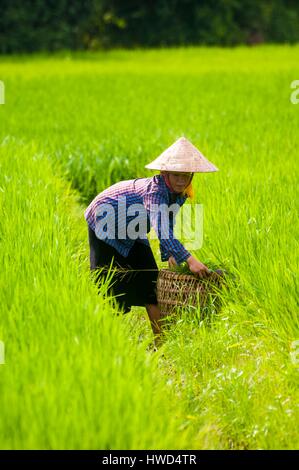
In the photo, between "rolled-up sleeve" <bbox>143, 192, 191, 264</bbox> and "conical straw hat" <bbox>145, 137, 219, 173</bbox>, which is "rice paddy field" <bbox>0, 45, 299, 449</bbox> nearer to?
"rolled-up sleeve" <bbox>143, 192, 191, 264</bbox>

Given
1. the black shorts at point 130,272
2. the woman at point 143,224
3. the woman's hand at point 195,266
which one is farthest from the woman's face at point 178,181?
the black shorts at point 130,272

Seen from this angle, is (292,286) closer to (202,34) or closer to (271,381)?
(271,381)

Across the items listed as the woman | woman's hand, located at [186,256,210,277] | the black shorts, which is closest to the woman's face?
the woman

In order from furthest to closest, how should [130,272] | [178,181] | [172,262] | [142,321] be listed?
[142,321], [130,272], [172,262], [178,181]

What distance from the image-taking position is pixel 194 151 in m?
4.29

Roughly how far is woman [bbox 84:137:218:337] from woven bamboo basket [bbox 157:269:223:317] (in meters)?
0.07

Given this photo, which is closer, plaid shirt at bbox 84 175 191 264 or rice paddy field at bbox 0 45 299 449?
rice paddy field at bbox 0 45 299 449

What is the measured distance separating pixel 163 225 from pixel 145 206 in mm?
149

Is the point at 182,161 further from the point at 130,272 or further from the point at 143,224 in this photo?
the point at 130,272

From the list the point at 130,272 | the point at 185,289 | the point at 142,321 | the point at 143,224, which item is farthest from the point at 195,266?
the point at 142,321

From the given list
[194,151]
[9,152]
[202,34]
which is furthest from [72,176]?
[202,34]

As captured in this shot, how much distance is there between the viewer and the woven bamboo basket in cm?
418

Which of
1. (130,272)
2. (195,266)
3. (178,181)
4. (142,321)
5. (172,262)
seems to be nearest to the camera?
(195,266)

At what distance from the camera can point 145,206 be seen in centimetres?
425
